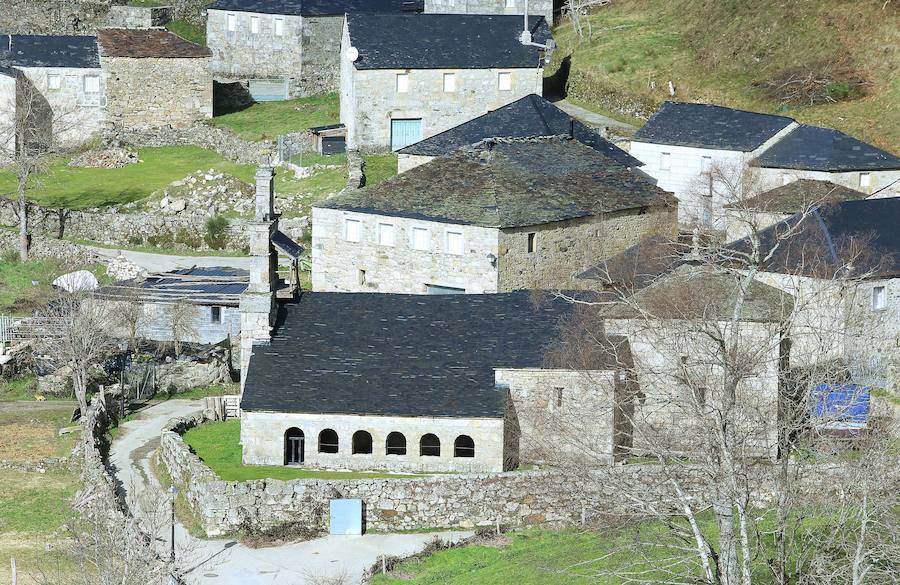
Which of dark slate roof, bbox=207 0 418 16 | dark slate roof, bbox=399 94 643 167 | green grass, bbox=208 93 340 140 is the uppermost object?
dark slate roof, bbox=207 0 418 16

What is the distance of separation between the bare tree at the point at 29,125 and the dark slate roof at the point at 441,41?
1543 centimetres

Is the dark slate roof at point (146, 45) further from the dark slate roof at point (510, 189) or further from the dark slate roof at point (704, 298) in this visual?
the dark slate roof at point (704, 298)

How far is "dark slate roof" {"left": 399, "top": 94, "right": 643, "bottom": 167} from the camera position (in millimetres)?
71500

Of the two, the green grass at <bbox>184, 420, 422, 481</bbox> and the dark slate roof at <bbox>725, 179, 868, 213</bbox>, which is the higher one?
the dark slate roof at <bbox>725, 179, 868, 213</bbox>

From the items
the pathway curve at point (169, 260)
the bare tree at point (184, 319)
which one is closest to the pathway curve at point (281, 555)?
the bare tree at point (184, 319)

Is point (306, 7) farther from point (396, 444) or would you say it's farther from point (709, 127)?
point (396, 444)

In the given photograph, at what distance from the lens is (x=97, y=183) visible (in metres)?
83.0

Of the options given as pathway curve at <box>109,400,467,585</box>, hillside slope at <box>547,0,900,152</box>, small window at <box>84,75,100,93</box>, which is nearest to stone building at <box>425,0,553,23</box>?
hillside slope at <box>547,0,900,152</box>

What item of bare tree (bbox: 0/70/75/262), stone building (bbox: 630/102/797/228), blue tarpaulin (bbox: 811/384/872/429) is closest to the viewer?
blue tarpaulin (bbox: 811/384/872/429)

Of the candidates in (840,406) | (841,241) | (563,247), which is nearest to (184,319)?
(563,247)

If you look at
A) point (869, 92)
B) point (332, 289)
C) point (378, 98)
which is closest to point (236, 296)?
point (332, 289)

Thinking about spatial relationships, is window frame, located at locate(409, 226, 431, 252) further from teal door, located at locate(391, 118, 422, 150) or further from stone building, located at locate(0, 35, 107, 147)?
stone building, located at locate(0, 35, 107, 147)

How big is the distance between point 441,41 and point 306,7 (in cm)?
1299

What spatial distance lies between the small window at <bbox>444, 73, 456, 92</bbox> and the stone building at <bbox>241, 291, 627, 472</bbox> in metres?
29.8
